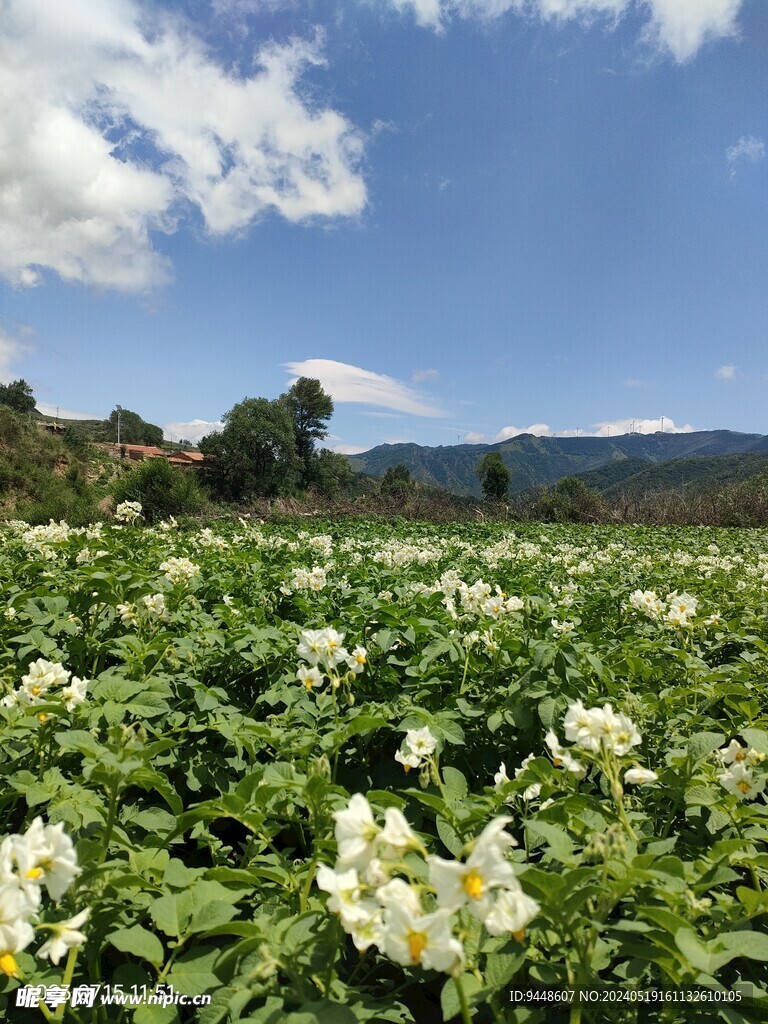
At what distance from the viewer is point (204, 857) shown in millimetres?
2174

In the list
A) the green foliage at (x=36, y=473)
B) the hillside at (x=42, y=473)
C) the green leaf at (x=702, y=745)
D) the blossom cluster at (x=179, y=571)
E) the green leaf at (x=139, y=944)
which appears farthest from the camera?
the hillside at (x=42, y=473)

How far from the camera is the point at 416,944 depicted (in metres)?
0.86

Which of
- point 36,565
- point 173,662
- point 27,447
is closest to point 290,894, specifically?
point 173,662

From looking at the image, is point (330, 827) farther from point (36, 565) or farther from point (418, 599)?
point (36, 565)

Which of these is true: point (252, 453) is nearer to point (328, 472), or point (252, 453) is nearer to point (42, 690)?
point (328, 472)

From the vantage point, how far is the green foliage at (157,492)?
20688 millimetres

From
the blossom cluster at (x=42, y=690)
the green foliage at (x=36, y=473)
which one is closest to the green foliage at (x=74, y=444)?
the green foliage at (x=36, y=473)

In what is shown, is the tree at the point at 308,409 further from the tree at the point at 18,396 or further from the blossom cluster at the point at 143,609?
the blossom cluster at the point at 143,609

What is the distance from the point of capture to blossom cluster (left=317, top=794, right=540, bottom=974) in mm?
850

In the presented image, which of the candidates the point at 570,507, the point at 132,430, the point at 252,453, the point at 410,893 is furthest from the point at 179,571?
the point at 132,430

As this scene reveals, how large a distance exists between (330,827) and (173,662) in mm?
1379

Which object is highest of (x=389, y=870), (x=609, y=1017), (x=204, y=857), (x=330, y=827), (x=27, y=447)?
(x=27, y=447)

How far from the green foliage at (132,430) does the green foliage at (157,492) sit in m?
73.0

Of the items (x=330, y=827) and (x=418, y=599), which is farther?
(x=418, y=599)
